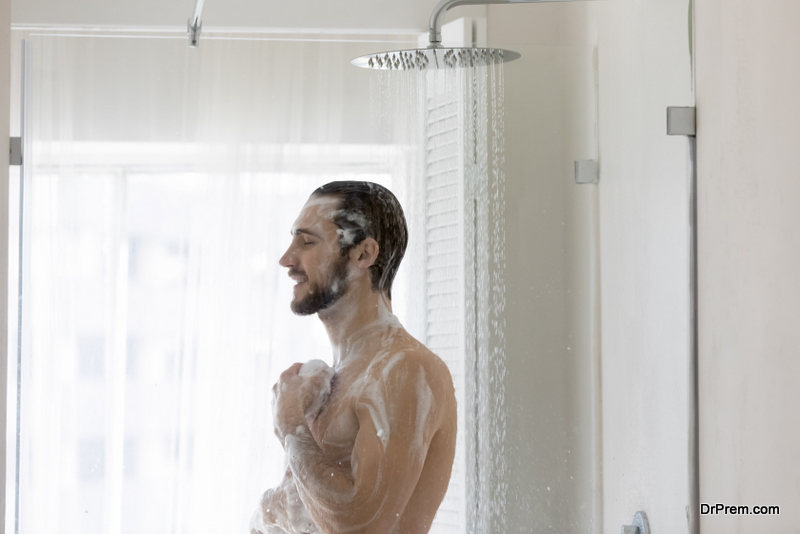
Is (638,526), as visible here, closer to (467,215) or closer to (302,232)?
(467,215)

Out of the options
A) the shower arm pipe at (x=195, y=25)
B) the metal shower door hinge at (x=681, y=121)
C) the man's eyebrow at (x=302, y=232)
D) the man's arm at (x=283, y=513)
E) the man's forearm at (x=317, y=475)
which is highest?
the shower arm pipe at (x=195, y=25)

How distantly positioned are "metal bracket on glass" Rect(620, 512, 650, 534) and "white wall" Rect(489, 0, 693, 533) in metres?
0.01

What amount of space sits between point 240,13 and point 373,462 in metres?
0.67

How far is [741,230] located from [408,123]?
49cm

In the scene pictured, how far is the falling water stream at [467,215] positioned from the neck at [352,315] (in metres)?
0.07

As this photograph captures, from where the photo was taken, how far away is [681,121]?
1236mm

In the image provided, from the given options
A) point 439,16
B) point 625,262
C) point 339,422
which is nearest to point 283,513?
point 339,422

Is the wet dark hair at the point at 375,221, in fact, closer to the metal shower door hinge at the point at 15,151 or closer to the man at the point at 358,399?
the man at the point at 358,399

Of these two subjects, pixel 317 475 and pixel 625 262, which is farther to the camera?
pixel 625 262

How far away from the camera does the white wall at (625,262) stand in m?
1.21

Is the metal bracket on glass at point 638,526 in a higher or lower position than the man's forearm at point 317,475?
lower

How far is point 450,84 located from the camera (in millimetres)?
1196

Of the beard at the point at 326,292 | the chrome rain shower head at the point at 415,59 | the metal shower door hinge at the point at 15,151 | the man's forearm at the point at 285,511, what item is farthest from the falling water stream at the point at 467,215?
the metal shower door hinge at the point at 15,151

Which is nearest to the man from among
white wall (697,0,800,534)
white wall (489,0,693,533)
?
white wall (489,0,693,533)
